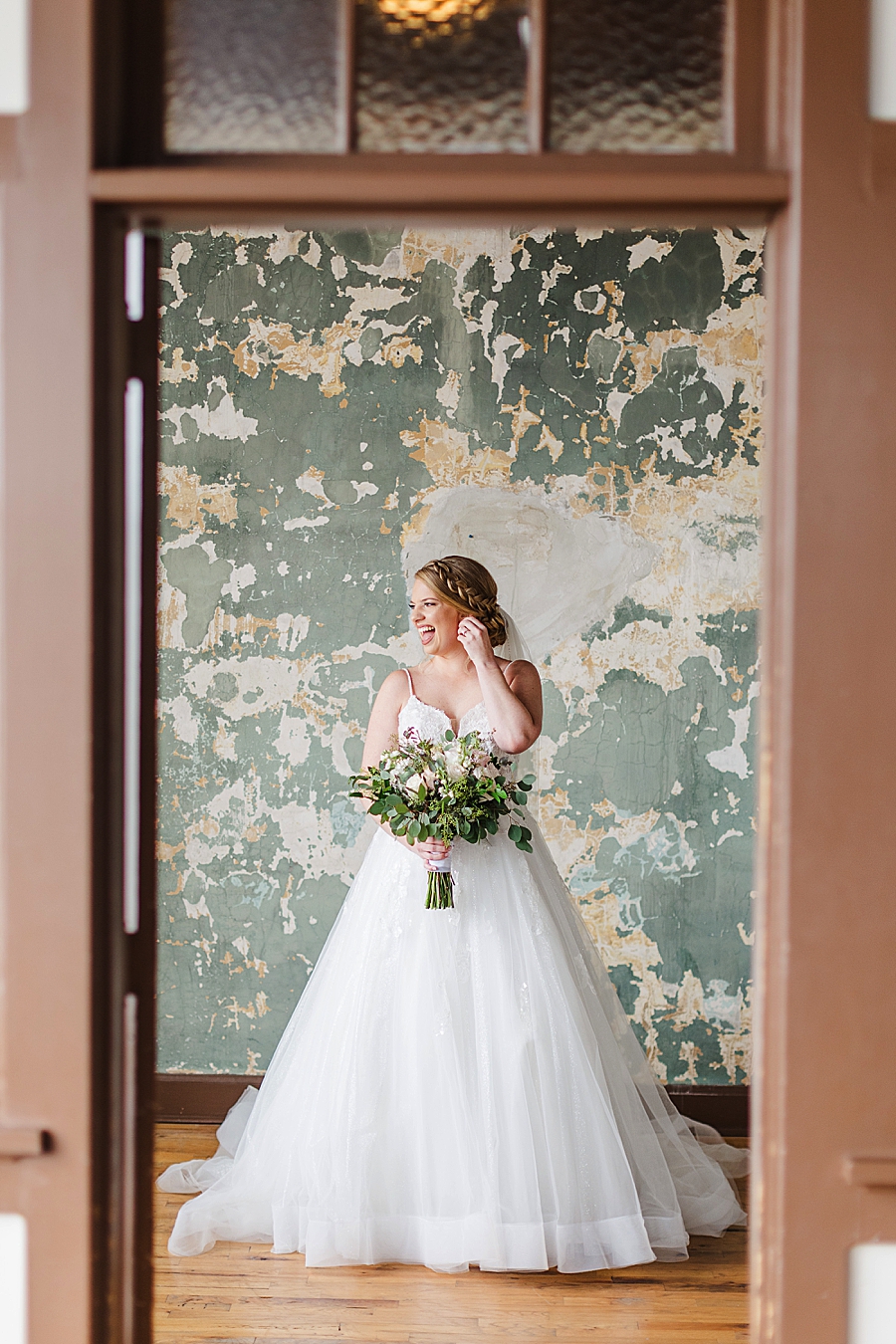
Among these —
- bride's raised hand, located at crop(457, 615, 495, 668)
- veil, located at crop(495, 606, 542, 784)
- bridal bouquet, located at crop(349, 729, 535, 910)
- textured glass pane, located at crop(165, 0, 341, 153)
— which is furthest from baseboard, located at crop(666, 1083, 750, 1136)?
textured glass pane, located at crop(165, 0, 341, 153)

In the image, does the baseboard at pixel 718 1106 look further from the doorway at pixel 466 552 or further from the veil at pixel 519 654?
the veil at pixel 519 654

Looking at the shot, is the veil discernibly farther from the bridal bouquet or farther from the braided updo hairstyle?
the bridal bouquet

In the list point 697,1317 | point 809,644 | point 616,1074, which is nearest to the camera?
point 809,644

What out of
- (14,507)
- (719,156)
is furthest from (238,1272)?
(719,156)

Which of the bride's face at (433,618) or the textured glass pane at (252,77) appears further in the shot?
the bride's face at (433,618)

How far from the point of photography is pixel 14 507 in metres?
1.56

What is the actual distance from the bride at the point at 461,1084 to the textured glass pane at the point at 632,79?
175 centimetres

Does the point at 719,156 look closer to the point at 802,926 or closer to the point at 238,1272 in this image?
the point at 802,926

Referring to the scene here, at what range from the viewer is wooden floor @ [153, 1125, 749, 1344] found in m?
2.62

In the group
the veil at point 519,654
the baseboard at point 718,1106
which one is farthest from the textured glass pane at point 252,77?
the baseboard at point 718,1106

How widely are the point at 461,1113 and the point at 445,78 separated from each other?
96.4 inches

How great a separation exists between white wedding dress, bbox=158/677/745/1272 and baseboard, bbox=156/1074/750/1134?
0.67 m

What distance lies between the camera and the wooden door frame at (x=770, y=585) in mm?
1507

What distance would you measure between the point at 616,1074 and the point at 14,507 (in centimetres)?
239
